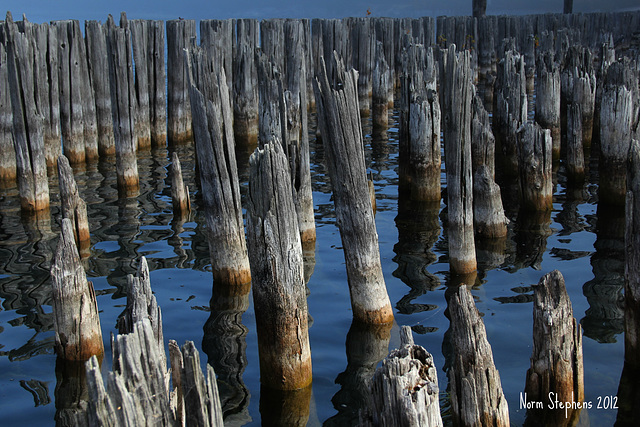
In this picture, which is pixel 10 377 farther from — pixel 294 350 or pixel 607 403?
pixel 607 403

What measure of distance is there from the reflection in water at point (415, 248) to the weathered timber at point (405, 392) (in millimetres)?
3220

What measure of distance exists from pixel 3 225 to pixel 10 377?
3.94m

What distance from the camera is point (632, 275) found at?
17.5 feet

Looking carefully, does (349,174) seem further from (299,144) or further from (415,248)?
(415,248)

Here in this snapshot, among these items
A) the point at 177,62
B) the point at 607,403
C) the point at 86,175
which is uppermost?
the point at 177,62

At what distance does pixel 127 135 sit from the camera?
10.4 meters

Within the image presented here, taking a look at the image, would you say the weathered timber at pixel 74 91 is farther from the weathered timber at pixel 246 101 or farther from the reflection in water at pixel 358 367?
the reflection in water at pixel 358 367

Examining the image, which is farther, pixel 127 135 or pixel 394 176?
pixel 394 176

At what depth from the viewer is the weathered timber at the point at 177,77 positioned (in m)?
12.9

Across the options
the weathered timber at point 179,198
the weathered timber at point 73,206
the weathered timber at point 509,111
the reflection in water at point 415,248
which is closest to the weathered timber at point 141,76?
the weathered timber at point 179,198

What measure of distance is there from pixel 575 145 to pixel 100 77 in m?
7.31

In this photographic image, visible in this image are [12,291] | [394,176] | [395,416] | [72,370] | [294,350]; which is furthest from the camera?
[394,176]

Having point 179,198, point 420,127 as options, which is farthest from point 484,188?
point 179,198

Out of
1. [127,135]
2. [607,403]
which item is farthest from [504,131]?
[607,403]
